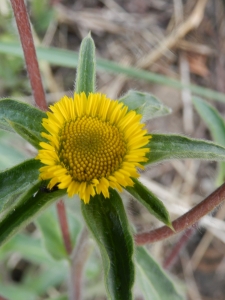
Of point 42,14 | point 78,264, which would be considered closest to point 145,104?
point 78,264

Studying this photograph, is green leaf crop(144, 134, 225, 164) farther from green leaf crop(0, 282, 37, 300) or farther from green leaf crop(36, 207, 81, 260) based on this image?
green leaf crop(0, 282, 37, 300)

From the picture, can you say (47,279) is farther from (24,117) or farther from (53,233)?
(24,117)

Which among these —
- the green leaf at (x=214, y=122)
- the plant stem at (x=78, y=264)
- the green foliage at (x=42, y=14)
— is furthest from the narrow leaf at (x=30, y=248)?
the green foliage at (x=42, y=14)

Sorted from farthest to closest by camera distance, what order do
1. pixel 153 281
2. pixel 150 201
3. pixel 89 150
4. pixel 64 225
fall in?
1. pixel 64 225
2. pixel 153 281
3. pixel 89 150
4. pixel 150 201

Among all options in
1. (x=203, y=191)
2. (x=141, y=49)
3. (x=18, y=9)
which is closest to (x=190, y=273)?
(x=203, y=191)

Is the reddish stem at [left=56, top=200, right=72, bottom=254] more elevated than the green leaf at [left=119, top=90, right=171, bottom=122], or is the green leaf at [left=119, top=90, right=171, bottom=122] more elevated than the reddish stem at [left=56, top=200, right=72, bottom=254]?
the green leaf at [left=119, top=90, right=171, bottom=122]

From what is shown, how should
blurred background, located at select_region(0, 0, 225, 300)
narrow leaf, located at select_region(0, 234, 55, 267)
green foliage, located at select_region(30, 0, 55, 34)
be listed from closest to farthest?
narrow leaf, located at select_region(0, 234, 55, 267)
blurred background, located at select_region(0, 0, 225, 300)
green foliage, located at select_region(30, 0, 55, 34)

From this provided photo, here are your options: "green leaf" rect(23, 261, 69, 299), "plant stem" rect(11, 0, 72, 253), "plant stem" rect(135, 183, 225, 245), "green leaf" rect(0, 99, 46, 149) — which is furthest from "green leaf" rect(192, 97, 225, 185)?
"green leaf" rect(23, 261, 69, 299)
